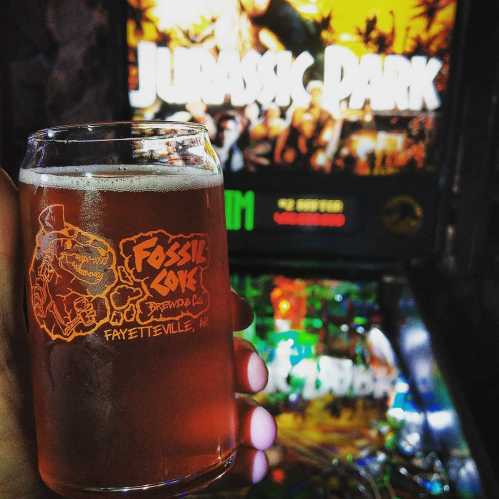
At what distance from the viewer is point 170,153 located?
0.78 meters

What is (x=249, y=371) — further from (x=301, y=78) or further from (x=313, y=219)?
(x=301, y=78)

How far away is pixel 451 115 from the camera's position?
194 centimetres

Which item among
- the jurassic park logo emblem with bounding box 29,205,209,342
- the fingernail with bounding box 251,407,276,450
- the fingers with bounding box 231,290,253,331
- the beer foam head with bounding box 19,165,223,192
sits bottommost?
the fingernail with bounding box 251,407,276,450

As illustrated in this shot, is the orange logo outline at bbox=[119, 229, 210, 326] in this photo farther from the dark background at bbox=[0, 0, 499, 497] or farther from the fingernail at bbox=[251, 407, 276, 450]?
the dark background at bbox=[0, 0, 499, 497]

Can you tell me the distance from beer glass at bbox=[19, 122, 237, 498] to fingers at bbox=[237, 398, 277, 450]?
172 millimetres

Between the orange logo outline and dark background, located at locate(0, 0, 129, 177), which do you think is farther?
dark background, located at locate(0, 0, 129, 177)

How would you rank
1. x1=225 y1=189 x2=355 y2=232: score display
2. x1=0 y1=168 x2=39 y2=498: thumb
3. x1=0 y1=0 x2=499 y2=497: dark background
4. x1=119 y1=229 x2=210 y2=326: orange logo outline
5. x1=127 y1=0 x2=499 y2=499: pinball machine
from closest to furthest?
x1=119 y1=229 x2=210 y2=326: orange logo outline
x1=0 y1=168 x2=39 y2=498: thumb
x1=0 y1=0 x2=499 y2=497: dark background
x1=127 y1=0 x2=499 y2=499: pinball machine
x1=225 y1=189 x2=355 y2=232: score display

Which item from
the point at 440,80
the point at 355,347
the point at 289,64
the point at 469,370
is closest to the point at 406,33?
the point at 440,80

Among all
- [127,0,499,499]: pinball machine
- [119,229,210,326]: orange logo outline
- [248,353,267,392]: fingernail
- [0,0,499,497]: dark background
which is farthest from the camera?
[127,0,499,499]: pinball machine

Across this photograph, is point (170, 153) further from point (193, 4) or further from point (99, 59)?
point (99, 59)

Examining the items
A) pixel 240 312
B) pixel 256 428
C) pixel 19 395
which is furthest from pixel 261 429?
pixel 19 395

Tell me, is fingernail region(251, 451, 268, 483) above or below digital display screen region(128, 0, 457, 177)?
below

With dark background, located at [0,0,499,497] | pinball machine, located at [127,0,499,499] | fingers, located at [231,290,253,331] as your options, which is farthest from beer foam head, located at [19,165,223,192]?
pinball machine, located at [127,0,499,499]

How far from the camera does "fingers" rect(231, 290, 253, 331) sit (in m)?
1.08
